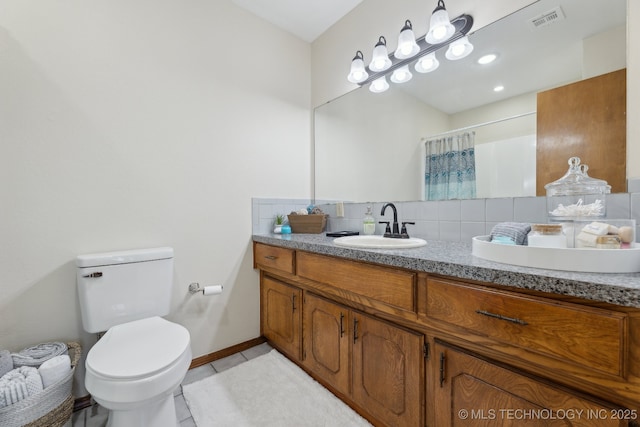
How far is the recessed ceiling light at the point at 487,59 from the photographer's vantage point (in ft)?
4.50

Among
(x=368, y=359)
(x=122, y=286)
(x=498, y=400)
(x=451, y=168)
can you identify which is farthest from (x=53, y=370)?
(x=451, y=168)

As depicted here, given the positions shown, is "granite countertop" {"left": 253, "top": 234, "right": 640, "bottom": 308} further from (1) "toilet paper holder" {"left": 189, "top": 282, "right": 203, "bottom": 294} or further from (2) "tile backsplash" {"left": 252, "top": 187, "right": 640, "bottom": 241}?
(1) "toilet paper holder" {"left": 189, "top": 282, "right": 203, "bottom": 294}

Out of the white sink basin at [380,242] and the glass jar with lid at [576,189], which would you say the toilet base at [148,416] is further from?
the glass jar with lid at [576,189]

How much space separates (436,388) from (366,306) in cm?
38

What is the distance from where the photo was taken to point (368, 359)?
1188 mm

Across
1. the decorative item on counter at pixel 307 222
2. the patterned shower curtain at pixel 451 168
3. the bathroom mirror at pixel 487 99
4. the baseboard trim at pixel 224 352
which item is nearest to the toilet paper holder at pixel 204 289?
the baseboard trim at pixel 224 352

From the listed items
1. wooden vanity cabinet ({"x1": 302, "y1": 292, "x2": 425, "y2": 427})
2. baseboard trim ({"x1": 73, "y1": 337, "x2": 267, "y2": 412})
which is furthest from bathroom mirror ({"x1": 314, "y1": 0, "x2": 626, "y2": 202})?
baseboard trim ({"x1": 73, "y1": 337, "x2": 267, "y2": 412})

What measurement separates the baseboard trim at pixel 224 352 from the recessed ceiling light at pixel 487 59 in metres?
2.29

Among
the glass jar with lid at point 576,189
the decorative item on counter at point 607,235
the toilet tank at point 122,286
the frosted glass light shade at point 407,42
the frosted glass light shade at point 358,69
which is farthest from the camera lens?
the frosted glass light shade at point 358,69

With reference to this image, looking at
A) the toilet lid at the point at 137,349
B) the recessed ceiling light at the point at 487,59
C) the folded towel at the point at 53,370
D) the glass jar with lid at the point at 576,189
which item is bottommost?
the folded towel at the point at 53,370

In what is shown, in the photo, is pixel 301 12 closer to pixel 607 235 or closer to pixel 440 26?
pixel 440 26

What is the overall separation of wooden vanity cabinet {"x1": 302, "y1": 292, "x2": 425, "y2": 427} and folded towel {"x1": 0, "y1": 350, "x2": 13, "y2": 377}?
1.28 meters

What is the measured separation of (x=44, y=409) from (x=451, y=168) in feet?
7.04

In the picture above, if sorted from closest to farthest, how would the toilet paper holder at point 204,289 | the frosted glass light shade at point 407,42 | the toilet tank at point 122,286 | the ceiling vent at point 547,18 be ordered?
the ceiling vent at point 547,18 < the toilet tank at point 122,286 < the frosted glass light shade at point 407,42 < the toilet paper holder at point 204,289
